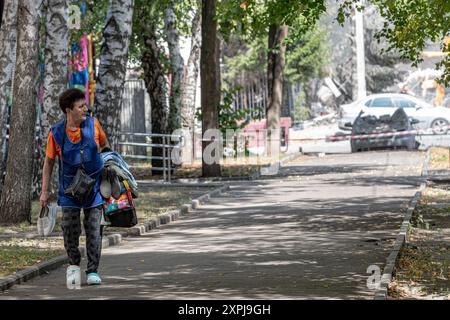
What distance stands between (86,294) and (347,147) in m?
35.5

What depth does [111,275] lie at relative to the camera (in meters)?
14.4

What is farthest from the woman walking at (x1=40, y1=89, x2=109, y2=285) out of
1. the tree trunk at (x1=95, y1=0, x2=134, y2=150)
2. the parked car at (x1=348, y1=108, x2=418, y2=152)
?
the parked car at (x1=348, y1=108, x2=418, y2=152)

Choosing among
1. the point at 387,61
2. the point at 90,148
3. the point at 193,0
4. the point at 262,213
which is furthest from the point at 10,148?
the point at 387,61

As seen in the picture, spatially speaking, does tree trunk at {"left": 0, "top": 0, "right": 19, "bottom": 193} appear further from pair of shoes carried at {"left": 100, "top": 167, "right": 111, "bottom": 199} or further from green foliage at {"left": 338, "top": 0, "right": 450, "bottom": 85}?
pair of shoes carried at {"left": 100, "top": 167, "right": 111, "bottom": 199}

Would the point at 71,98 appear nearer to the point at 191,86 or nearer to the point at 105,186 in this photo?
the point at 105,186

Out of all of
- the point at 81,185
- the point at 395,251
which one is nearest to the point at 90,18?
the point at 395,251

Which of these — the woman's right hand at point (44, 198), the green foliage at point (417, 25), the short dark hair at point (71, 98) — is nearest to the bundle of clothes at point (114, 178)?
the woman's right hand at point (44, 198)

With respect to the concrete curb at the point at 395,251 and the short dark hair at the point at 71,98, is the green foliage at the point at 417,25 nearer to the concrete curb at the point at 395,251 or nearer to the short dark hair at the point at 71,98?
the concrete curb at the point at 395,251

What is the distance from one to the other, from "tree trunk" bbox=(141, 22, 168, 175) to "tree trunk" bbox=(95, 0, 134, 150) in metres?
9.06

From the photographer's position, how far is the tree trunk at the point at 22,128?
20500 millimetres

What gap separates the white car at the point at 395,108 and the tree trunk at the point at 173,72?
933 cm

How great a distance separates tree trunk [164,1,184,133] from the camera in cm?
3656

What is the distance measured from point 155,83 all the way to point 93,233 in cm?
2212

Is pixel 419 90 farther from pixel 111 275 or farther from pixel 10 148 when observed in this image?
pixel 111 275
